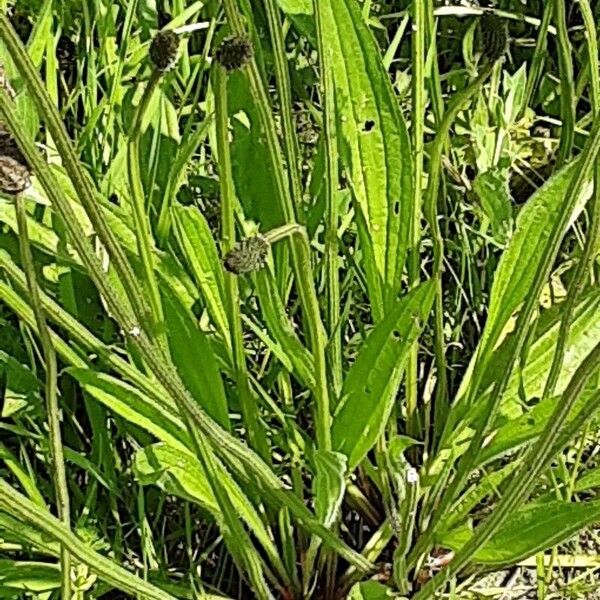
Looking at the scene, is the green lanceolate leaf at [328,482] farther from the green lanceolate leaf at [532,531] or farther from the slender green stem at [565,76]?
the slender green stem at [565,76]

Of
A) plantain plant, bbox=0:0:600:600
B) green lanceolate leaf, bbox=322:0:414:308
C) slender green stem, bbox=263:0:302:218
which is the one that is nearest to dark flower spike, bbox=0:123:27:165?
plantain plant, bbox=0:0:600:600

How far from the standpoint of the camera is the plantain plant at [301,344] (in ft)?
3.16

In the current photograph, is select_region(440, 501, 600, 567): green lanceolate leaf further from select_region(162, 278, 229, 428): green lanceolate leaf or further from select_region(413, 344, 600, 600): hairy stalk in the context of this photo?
select_region(162, 278, 229, 428): green lanceolate leaf

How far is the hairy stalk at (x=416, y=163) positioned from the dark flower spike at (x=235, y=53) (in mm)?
284

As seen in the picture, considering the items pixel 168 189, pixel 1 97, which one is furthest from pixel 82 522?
pixel 1 97

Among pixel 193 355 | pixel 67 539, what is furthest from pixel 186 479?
pixel 67 539

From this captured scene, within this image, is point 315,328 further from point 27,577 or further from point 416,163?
point 27,577

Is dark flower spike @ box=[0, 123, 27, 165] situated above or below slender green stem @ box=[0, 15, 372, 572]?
above

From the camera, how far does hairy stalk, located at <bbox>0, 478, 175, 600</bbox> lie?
72cm

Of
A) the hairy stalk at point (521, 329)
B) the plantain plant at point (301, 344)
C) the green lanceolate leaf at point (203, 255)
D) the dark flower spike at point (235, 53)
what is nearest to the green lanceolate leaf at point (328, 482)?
the plantain plant at point (301, 344)

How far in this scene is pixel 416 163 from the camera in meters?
1.16

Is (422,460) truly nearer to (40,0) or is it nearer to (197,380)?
(197,380)

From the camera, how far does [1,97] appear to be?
597 mm

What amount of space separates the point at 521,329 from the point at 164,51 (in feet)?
1.12
